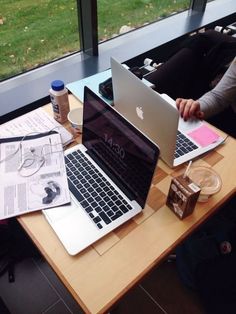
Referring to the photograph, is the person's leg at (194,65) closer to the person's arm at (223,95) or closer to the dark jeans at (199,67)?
the dark jeans at (199,67)

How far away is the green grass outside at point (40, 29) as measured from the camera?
155 cm

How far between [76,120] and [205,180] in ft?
1.69

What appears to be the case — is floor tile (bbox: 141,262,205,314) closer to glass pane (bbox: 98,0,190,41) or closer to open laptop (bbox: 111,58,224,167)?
open laptop (bbox: 111,58,224,167)

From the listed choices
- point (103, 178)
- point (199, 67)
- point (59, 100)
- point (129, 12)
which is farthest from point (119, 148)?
point (129, 12)

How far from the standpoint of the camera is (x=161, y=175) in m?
0.99

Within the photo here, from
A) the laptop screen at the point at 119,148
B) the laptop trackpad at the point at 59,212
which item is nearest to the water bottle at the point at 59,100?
the laptop screen at the point at 119,148

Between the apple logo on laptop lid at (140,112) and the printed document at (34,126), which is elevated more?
the apple logo on laptop lid at (140,112)

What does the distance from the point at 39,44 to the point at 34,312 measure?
1.39m

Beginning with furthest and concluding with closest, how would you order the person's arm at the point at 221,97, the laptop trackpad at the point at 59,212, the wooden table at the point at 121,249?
the person's arm at the point at 221,97, the laptop trackpad at the point at 59,212, the wooden table at the point at 121,249

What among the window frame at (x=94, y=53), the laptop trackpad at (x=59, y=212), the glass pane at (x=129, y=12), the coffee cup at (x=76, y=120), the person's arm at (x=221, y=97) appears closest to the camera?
the laptop trackpad at (x=59, y=212)

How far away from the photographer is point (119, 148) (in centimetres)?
90

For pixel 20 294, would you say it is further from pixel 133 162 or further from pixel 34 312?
pixel 133 162

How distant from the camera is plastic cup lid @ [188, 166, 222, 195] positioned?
92 centimetres

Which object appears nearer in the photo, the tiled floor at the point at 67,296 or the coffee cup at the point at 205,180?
the coffee cup at the point at 205,180
